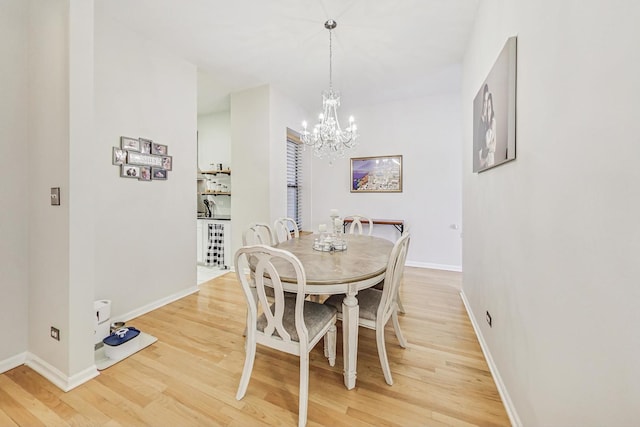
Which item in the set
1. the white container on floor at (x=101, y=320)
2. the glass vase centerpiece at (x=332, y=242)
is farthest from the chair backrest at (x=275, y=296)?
the white container on floor at (x=101, y=320)

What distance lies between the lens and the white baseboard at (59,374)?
1603 mm

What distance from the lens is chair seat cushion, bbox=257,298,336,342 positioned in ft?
4.87

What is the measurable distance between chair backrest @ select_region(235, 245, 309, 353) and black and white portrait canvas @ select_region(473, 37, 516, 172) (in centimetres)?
140

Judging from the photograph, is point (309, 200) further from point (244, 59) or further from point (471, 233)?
point (471, 233)

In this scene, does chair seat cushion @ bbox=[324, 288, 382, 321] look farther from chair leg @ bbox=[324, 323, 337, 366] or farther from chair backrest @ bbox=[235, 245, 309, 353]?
chair backrest @ bbox=[235, 245, 309, 353]

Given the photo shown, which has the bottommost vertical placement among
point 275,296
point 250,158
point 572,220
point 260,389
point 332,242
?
point 260,389

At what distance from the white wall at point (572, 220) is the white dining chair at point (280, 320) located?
1.08 meters

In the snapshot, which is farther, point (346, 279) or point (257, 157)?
point (257, 157)

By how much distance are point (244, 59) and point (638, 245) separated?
3.64 metres

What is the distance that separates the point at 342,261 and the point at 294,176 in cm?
324

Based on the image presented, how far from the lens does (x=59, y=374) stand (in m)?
1.65

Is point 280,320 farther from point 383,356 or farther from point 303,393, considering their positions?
point 383,356

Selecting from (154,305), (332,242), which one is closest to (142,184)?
(154,305)

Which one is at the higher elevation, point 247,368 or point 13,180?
point 13,180
